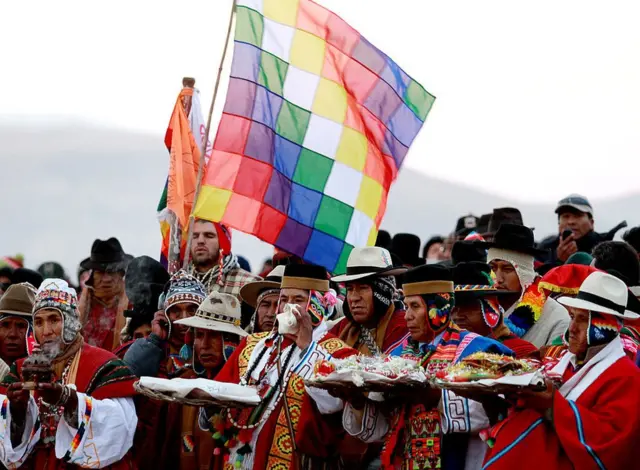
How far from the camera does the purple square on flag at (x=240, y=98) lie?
10.6 m

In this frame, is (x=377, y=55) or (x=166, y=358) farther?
(x=377, y=55)

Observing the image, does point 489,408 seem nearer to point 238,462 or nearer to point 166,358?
point 238,462

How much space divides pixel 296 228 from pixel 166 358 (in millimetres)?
1775

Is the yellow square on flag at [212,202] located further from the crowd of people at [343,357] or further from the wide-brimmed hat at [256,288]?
the wide-brimmed hat at [256,288]

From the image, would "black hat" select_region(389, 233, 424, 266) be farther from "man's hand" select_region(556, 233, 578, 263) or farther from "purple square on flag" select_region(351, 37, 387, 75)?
"purple square on flag" select_region(351, 37, 387, 75)

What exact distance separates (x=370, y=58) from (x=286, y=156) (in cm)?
122

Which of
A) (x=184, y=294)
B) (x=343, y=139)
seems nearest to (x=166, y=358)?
(x=184, y=294)

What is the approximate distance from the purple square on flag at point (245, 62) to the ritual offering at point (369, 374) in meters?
3.97

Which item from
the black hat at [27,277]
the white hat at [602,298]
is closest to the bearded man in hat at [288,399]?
the white hat at [602,298]

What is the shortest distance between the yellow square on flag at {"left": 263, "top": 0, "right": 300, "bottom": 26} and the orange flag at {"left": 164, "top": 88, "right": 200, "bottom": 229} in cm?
132

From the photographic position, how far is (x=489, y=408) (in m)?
7.07

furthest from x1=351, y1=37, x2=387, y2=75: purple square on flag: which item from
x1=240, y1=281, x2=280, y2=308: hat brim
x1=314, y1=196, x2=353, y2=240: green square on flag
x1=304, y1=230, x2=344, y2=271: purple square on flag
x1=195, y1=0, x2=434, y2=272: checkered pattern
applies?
x1=240, y1=281, x2=280, y2=308: hat brim

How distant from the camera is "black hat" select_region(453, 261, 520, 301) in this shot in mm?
8305

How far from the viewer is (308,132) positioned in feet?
35.4
